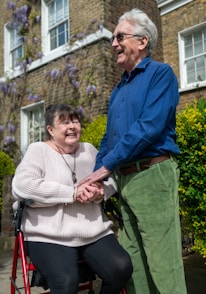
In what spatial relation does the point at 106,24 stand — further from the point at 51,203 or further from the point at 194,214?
the point at 51,203

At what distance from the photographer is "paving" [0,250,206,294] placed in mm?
3612

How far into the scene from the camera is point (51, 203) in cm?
231

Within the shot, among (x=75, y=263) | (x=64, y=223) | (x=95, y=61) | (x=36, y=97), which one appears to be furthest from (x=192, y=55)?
(x=75, y=263)

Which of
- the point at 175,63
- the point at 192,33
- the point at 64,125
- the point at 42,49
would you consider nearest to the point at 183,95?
the point at 175,63

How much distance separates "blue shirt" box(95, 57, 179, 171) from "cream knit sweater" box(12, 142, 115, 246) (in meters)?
0.46

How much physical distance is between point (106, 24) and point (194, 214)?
6032 mm

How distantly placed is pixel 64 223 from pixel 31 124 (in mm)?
8260

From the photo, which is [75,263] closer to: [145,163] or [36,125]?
[145,163]

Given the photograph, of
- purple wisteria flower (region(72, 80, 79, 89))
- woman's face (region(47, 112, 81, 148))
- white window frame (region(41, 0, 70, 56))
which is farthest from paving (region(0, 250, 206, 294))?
white window frame (region(41, 0, 70, 56))

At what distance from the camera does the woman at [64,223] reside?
222 cm

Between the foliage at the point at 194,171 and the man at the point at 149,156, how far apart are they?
3.33 ft

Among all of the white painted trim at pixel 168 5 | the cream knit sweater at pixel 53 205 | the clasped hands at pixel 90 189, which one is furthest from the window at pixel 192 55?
the clasped hands at pixel 90 189

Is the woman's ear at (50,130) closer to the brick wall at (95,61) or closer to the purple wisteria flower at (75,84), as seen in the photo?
the brick wall at (95,61)

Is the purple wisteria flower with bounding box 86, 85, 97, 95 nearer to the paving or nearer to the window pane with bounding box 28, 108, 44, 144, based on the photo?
the window pane with bounding box 28, 108, 44, 144
